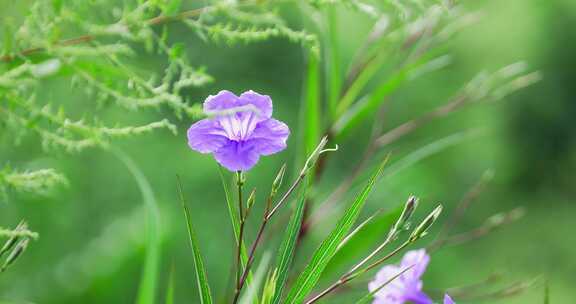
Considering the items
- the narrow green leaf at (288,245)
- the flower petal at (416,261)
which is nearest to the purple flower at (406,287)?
the flower petal at (416,261)

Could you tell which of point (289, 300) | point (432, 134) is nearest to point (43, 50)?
point (289, 300)

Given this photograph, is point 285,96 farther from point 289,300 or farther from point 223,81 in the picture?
point 289,300

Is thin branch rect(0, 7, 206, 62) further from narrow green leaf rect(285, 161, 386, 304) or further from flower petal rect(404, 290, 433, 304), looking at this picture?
flower petal rect(404, 290, 433, 304)

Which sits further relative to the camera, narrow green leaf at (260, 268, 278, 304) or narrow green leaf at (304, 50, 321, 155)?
narrow green leaf at (304, 50, 321, 155)

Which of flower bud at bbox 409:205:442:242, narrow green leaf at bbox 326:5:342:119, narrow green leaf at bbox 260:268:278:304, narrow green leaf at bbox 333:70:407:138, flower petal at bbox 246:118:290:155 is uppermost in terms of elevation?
narrow green leaf at bbox 326:5:342:119

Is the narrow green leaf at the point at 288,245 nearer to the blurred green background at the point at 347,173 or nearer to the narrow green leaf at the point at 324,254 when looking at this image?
the narrow green leaf at the point at 324,254

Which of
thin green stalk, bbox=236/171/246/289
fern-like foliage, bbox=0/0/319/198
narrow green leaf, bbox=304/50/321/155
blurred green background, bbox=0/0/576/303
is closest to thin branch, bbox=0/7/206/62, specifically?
fern-like foliage, bbox=0/0/319/198

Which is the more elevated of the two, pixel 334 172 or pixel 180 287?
pixel 334 172
